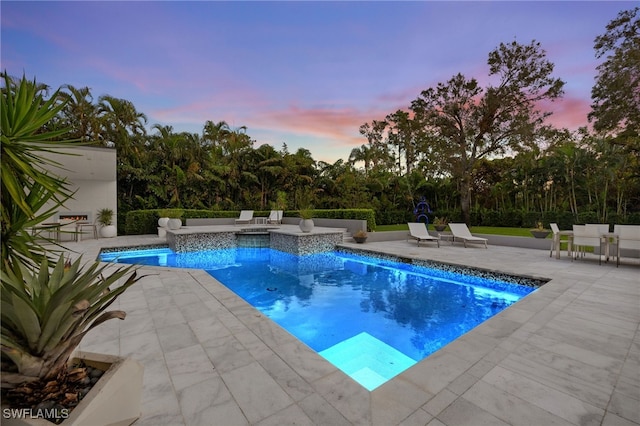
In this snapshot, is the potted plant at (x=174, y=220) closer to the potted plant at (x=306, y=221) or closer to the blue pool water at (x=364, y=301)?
the blue pool water at (x=364, y=301)

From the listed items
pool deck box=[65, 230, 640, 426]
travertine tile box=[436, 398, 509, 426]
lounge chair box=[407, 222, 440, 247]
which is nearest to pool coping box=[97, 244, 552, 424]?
pool deck box=[65, 230, 640, 426]

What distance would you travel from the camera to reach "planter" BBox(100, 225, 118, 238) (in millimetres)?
12414

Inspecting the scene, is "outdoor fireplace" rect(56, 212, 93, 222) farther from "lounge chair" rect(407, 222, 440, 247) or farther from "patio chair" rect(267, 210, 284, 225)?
"lounge chair" rect(407, 222, 440, 247)

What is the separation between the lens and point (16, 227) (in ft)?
5.78

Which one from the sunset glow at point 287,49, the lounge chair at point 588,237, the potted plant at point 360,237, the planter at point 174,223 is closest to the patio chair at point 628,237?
the lounge chair at point 588,237

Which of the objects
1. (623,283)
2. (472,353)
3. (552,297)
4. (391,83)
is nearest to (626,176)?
(391,83)

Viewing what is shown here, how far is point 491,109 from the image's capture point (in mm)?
16828

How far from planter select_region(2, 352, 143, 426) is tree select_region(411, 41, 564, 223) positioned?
1917 centimetres

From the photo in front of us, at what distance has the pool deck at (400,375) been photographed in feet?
6.68

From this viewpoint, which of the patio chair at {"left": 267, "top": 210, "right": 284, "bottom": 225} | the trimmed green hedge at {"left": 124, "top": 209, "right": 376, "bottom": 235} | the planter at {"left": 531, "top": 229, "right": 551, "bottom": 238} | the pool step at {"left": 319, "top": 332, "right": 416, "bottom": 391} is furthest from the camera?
the patio chair at {"left": 267, "top": 210, "right": 284, "bottom": 225}

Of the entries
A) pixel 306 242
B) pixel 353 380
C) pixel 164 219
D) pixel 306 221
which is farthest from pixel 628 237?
pixel 164 219

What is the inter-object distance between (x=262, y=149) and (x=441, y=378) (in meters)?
18.9

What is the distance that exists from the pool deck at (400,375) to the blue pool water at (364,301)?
3.25 ft

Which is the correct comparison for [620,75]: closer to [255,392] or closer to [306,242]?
[306,242]
